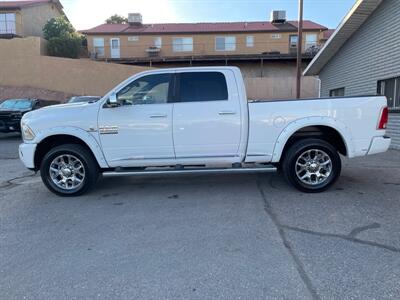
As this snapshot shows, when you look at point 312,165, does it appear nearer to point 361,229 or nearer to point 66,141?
point 361,229

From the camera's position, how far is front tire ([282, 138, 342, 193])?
18.6ft

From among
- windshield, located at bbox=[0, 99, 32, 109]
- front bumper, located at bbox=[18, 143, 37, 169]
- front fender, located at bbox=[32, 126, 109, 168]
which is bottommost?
front bumper, located at bbox=[18, 143, 37, 169]

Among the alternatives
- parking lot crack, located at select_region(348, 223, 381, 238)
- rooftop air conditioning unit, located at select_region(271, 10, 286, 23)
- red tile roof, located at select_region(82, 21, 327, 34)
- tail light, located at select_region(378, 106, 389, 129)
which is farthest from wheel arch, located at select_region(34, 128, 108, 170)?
rooftop air conditioning unit, located at select_region(271, 10, 286, 23)

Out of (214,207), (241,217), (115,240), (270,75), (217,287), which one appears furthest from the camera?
(270,75)

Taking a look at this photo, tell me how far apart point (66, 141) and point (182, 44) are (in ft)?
105

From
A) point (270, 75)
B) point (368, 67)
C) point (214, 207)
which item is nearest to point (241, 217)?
point (214, 207)

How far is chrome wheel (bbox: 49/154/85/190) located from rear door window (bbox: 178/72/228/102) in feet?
6.84

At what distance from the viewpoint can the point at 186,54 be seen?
35781mm

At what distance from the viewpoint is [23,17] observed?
34.4m

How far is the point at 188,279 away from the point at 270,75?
32.0m

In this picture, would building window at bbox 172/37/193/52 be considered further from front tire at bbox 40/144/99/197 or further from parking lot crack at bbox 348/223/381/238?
parking lot crack at bbox 348/223/381/238

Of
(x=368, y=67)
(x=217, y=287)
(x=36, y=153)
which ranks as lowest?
(x=217, y=287)

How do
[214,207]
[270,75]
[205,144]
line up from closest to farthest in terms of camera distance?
[214,207] → [205,144] → [270,75]

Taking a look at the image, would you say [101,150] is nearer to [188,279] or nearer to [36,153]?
[36,153]
